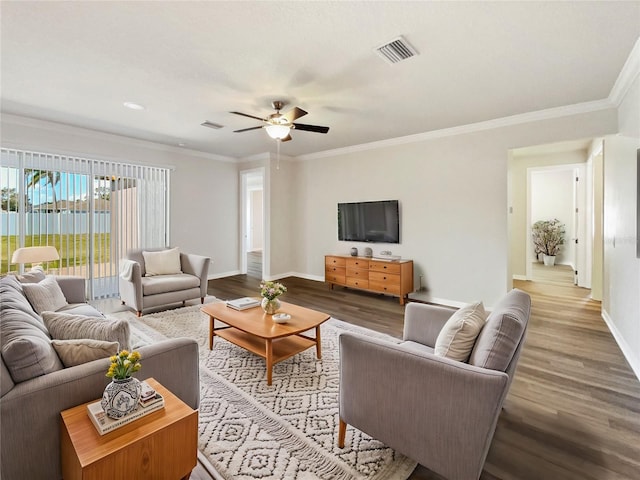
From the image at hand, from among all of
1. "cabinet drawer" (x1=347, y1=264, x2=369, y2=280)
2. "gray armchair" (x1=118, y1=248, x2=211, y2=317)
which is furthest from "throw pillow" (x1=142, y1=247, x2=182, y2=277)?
"cabinet drawer" (x1=347, y1=264, x2=369, y2=280)

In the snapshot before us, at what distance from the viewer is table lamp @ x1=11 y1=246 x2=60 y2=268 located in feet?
11.2

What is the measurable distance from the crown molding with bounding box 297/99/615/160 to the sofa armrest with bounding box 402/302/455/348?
3.15 meters

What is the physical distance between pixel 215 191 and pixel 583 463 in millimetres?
6457

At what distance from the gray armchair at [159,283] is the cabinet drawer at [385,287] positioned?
103 inches

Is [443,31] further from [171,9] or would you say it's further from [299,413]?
[299,413]

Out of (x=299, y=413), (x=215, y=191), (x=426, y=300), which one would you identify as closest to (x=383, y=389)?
(x=299, y=413)

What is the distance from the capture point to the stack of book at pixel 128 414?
1222 millimetres

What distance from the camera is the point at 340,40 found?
235 cm

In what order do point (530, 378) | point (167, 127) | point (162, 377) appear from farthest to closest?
point (167, 127) < point (530, 378) < point (162, 377)

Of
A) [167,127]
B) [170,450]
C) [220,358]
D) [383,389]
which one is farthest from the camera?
[167,127]

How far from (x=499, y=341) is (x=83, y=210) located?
5633 millimetres

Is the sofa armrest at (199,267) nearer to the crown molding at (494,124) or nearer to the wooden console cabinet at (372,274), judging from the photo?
the wooden console cabinet at (372,274)

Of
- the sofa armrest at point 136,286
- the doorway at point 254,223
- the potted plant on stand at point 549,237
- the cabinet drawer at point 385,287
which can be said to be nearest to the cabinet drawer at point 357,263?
the cabinet drawer at point 385,287

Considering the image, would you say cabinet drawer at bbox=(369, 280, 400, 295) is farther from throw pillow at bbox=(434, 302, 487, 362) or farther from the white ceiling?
throw pillow at bbox=(434, 302, 487, 362)
